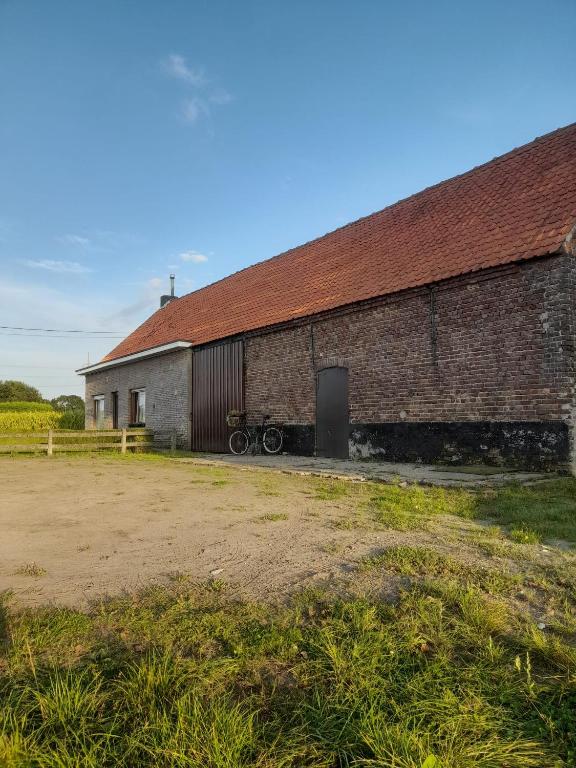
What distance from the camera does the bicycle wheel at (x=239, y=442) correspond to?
1455cm

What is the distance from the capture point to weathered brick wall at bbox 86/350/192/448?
684 inches

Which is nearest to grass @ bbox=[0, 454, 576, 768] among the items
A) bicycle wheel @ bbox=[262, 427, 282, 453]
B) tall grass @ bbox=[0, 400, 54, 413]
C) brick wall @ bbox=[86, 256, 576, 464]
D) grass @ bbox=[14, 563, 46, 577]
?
grass @ bbox=[14, 563, 46, 577]

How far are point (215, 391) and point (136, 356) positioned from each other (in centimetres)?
499

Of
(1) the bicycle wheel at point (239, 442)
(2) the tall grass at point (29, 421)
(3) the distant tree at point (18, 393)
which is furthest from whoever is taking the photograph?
(3) the distant tree at point (18, 393)

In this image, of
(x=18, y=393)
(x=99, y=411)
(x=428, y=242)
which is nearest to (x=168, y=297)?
(x=99, y=411)

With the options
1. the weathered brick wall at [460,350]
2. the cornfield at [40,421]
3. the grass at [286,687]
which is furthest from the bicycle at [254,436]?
the cornfield at [40,421]

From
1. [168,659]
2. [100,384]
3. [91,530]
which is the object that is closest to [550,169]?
[91,530]

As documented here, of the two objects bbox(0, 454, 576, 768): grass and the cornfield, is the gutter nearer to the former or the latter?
the cornfield

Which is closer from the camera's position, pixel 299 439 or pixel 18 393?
pixel 299 439

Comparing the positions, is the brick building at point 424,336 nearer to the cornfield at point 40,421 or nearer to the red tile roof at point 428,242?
the red tile roof at point 428,242

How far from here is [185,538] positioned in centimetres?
423

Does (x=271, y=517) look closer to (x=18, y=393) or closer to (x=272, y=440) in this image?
(x=272, y=440)

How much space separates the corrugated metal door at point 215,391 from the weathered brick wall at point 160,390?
0.47 m

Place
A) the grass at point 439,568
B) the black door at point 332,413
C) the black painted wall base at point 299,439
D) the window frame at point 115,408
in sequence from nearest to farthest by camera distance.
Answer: the grass at point 439,568
the black door at point 332,413
the black painted wall base at point 299,439
the window frame at point 115,408
